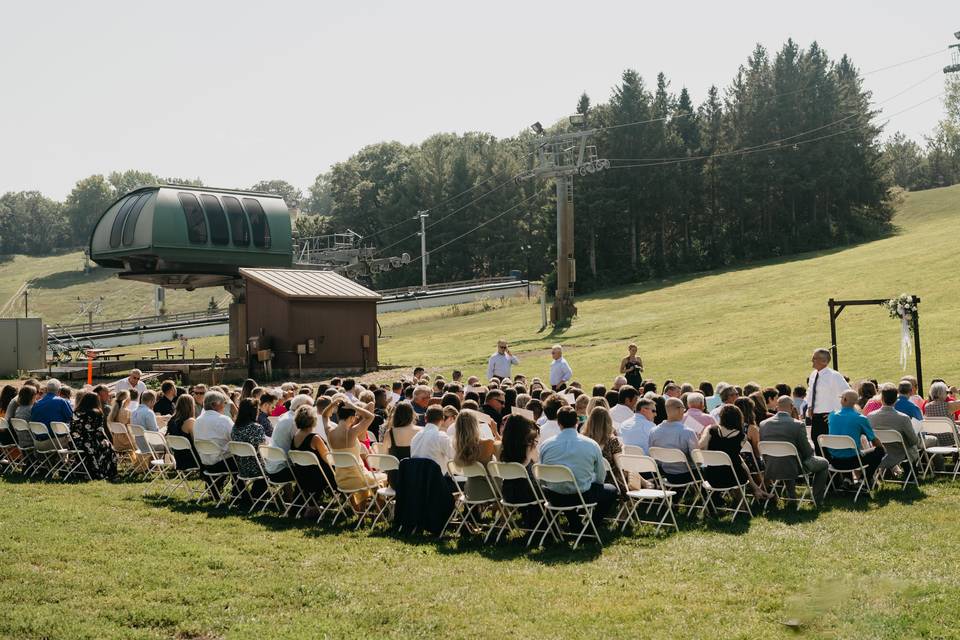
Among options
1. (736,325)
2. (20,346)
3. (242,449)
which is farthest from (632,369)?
(20,346)

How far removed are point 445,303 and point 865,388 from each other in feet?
169

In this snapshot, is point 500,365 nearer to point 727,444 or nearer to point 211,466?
point 211,466

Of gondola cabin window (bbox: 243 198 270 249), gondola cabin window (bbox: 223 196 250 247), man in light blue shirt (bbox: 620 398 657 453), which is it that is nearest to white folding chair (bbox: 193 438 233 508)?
man in light blue shirt (bbox: 620 398 657 453)

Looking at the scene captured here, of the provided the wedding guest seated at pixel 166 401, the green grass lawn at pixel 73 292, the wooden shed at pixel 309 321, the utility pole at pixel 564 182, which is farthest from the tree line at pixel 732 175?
the wedding guest seated at pixel 166 401

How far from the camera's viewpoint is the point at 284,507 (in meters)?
11.2

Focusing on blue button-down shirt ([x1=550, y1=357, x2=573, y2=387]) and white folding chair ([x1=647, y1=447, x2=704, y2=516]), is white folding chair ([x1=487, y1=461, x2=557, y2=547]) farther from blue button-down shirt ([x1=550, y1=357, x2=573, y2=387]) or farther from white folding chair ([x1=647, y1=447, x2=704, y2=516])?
blue button-down shirt ([x1=550, y1=357, x2=573, y2=387])

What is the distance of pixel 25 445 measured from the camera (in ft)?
46.0

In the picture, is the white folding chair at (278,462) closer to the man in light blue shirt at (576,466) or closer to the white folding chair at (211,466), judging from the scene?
the white folding chair at (211,466)

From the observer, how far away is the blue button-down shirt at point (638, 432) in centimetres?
1073

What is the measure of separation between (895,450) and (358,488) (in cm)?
634

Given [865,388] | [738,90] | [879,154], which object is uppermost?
[738,90]

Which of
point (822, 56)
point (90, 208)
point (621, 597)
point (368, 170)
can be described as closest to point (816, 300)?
point (621, 597)

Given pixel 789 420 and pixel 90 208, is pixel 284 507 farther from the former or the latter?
pixel 90 208

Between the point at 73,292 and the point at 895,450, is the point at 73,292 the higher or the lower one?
the higher one
